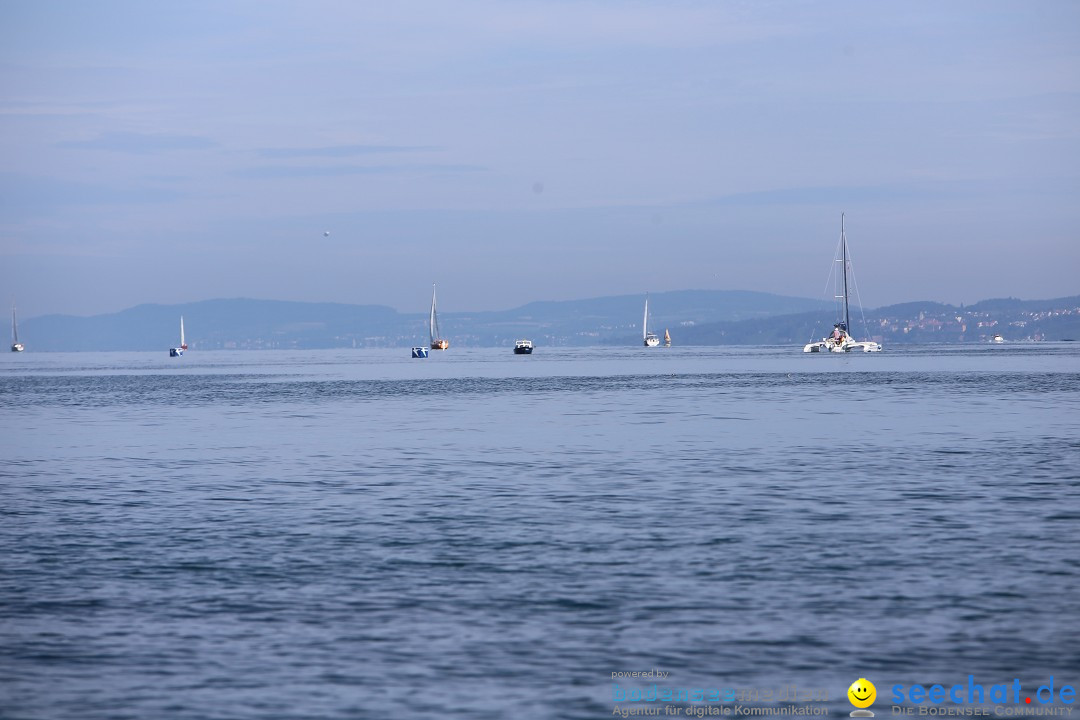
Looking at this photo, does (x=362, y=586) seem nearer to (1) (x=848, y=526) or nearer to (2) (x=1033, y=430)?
(1) (x=848, y=526)

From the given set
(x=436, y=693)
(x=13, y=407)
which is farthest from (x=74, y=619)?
(x=13, y=407)

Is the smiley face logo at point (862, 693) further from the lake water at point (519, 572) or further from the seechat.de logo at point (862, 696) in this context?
the lake water at point (519, 572)

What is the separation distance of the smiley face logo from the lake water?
0.20m

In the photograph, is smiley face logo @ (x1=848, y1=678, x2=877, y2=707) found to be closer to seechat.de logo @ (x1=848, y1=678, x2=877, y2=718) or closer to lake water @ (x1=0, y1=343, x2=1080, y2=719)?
seechat.de logo @ (x1=848, y1=678, x2=877, y2=718)

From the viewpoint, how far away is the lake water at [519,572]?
15.9m

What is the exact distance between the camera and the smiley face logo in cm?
1471

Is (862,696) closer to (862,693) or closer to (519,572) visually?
(862,693)

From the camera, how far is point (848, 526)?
27.5 meters

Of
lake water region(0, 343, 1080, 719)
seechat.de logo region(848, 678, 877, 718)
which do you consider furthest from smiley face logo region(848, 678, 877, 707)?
lake water region(0, 343, 1080, 719)

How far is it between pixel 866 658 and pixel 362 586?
8.68 m

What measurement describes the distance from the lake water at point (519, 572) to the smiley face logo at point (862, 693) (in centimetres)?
20

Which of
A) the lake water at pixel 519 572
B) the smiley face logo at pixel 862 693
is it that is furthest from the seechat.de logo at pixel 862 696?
the lake water at pixel 519 572

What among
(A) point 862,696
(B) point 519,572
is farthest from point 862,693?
(B) point 519,572

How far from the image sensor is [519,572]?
888 inches
